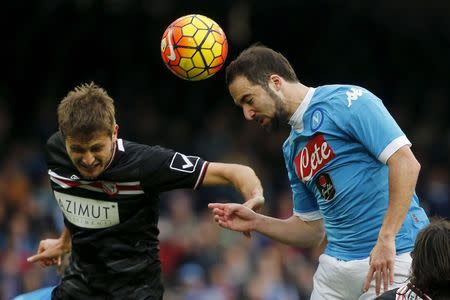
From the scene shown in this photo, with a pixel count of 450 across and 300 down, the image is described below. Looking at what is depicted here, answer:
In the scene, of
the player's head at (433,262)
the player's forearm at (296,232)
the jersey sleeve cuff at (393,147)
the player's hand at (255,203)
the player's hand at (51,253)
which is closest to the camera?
the player's head at (433,262)

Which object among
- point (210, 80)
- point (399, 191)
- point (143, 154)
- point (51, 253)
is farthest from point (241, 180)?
point (210, 80)

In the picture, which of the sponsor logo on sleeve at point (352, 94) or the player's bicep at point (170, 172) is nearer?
the sponsor logo on sleeve at point (352, 94)

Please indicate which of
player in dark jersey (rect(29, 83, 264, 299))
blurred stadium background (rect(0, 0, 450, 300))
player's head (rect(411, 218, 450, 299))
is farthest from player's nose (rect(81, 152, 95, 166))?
blurred stadium background (rect(0, 0, 450, 300))

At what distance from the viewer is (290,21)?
47.9 ft

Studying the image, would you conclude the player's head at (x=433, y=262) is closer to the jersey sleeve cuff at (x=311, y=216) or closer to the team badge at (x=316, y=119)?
the team badge at (x=316, y=119)

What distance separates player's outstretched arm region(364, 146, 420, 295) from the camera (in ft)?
15.3

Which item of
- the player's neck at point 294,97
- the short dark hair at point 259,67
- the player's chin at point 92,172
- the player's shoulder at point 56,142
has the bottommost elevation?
the player's chin at point 92,172

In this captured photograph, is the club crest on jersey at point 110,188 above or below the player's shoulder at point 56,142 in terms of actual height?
below

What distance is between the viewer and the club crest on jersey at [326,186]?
5.23m

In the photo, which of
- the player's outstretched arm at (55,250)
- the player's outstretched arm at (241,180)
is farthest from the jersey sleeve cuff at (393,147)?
the player's outstretched arm at (55,250)

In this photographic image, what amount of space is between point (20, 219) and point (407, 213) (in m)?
6.72

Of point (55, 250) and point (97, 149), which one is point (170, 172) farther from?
point (55, 250)

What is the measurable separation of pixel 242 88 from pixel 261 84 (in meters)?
0.11

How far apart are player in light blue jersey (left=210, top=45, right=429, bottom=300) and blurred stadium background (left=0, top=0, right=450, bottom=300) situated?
6312mm
